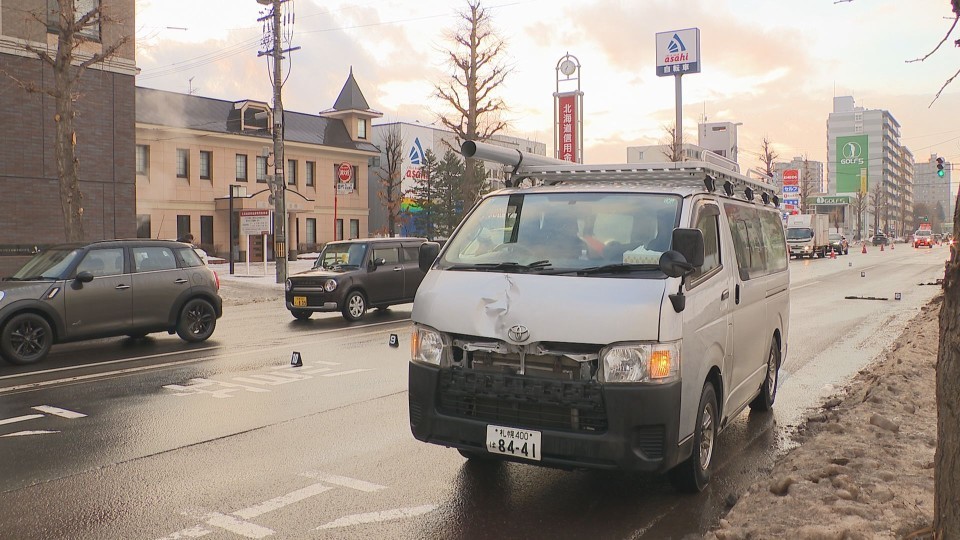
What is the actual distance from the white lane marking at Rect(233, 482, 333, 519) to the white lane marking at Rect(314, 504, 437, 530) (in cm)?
48

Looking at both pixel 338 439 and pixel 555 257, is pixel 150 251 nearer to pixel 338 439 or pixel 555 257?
pixel 338 439

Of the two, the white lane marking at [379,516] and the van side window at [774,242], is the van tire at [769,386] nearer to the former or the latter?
the van side window at [774,242]

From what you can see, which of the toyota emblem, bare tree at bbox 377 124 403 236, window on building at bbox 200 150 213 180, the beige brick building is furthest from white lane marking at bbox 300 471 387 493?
bare tree at bbox 377 124 403 236

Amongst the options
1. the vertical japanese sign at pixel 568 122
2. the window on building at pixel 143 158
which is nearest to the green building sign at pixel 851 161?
the vertical japanese sign at pixel 568 122

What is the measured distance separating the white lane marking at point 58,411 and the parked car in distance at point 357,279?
8080mm

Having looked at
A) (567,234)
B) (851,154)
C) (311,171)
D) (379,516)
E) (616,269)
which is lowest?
(379,516)

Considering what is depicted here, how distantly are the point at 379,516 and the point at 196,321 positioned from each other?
9360 millimetres

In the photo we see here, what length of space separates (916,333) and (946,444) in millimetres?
10602

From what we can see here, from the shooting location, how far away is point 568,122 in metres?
39.6

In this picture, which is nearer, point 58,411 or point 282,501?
point 282,501

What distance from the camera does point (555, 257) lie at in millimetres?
5223

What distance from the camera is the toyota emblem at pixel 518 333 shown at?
4.57m

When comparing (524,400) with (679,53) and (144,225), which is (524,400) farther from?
(144,225)

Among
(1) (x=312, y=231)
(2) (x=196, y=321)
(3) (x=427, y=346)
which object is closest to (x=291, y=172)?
(1) (x=312, y=231)
